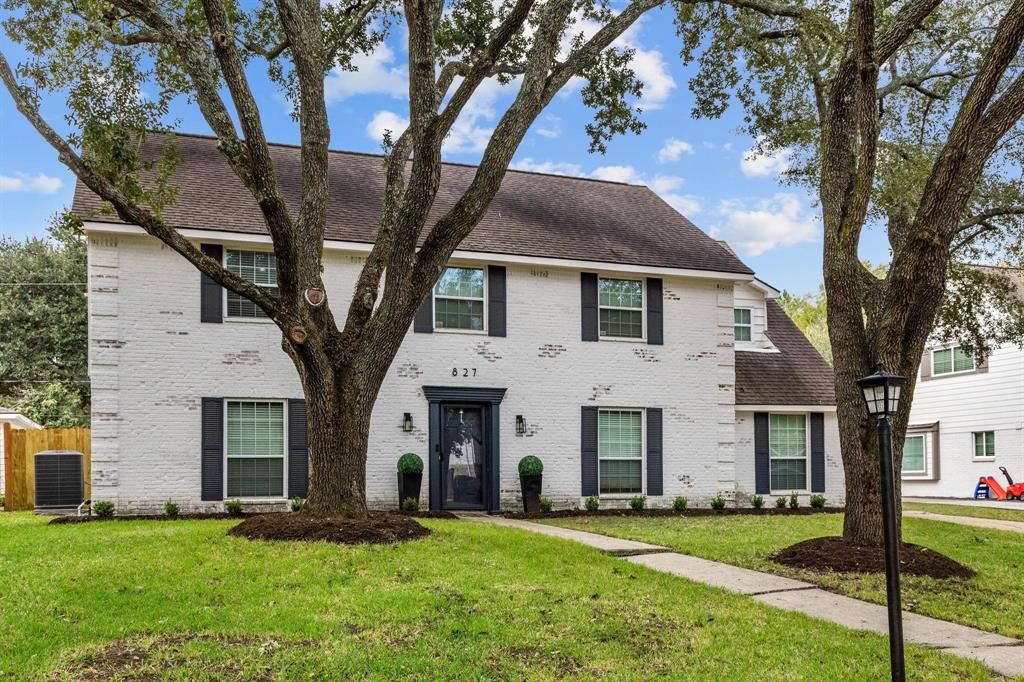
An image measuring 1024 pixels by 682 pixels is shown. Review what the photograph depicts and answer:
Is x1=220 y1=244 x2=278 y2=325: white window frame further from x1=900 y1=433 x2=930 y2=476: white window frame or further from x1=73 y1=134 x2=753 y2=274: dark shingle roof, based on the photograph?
x1=900 y1=433 x2=930 y2=476: white window frame

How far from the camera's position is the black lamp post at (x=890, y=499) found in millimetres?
5121

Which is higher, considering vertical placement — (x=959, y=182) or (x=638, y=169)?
(x=638, y=169)

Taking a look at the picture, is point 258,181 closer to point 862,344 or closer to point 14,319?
point 862,344

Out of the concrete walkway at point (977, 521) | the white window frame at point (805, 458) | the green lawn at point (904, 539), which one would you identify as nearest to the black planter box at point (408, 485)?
the green lawn at point (904, 539)

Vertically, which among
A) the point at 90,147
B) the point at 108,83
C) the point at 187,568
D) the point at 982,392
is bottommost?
the point at 187,568

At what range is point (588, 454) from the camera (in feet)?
53.9

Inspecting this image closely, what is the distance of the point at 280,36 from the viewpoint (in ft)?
43.0

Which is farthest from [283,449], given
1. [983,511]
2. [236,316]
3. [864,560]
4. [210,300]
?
[983,511]

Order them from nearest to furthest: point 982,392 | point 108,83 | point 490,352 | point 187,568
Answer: point 187,568, point 108,83, point 490,352, point 982,392

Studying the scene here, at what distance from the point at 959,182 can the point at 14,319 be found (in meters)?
27.1

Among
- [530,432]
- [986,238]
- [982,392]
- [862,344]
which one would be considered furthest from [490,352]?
[982,392]

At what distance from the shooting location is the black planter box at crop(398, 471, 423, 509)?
49.0 ft

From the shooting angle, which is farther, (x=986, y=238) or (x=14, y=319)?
(x=14, y=319)

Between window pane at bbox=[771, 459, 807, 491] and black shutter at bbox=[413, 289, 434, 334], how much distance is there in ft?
25.5
